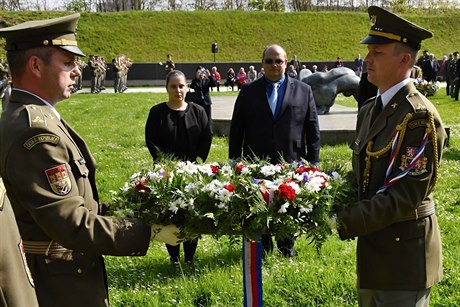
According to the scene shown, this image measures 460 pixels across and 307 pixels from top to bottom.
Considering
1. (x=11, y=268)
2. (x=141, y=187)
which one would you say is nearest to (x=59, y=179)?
(x=141, y=187)

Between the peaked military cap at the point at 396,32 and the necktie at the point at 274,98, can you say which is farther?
the necktie at the point at 274,98

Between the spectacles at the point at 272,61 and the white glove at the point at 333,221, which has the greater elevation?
the spectacles at the point at 272,61

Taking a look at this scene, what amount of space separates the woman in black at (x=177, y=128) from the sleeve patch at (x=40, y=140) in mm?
2948

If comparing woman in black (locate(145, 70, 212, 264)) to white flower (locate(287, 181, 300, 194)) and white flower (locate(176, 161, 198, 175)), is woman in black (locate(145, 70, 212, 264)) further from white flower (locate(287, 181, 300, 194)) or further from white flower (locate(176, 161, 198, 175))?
white flower (locate(287, 181, 300, 194))

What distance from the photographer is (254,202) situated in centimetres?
258

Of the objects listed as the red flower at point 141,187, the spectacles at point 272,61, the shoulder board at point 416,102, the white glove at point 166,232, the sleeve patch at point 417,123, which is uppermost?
the spectacles at point 272,61

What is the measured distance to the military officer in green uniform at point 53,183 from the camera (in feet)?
7.47

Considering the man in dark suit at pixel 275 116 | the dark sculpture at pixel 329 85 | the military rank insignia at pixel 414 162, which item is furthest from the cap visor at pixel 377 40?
the dark sculpture at pixel 329 85

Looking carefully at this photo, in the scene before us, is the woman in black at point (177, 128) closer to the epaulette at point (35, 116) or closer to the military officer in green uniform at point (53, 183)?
the military officer in green uniform at point (53, 183)

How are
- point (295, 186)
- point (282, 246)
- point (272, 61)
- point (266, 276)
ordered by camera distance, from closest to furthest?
point (295, 186), point (266, 276), point (272, 61), point (282, 246)

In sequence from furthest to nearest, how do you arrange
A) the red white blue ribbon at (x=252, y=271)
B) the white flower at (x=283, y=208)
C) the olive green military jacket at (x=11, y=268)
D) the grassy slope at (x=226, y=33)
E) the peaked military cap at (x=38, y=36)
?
the grassy slope at (x=226, y=33) → the red white blue ribbon at (x=252, y=271) → the white flower at (x=283, y=208) → the peaked military cap at (x=38, y=36) → the olive green military jacket at (x=11, y=268)

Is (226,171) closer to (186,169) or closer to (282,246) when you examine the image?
(186,169)

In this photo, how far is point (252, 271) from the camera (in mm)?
3133

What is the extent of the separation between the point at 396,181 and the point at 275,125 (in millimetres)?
2477
